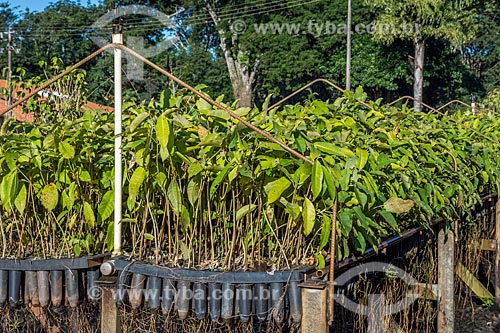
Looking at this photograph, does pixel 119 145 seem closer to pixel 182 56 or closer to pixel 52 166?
pixel 52 166

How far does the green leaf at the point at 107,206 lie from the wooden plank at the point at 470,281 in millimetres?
2926

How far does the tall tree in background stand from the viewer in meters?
20.5

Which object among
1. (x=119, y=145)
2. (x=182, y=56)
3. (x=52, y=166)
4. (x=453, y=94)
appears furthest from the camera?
(x=182, y=56)

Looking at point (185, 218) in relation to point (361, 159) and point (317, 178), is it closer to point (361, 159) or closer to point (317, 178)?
point (317, 178)

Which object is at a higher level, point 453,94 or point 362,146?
point 453,94

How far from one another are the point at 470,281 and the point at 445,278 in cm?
124

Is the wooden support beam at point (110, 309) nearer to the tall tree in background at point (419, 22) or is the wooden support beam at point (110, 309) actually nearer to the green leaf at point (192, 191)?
the green leaf at point (192, 191)

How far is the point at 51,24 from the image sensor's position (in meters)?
35.7

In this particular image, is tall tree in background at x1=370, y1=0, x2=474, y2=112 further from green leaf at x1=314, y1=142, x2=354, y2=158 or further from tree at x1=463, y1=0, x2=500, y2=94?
green leaf at x1=314, y1=142, x2=354, y2=158

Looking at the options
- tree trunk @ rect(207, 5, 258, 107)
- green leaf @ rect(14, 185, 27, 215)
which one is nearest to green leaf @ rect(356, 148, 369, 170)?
green leaf @ rect(14, 185, 27, 215)

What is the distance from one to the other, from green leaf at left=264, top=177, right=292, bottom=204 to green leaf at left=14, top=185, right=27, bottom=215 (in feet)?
2.54

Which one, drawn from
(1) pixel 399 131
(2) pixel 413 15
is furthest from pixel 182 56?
(1) pixel 399 131

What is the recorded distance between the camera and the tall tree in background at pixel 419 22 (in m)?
20.5

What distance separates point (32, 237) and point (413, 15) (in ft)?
68.0
